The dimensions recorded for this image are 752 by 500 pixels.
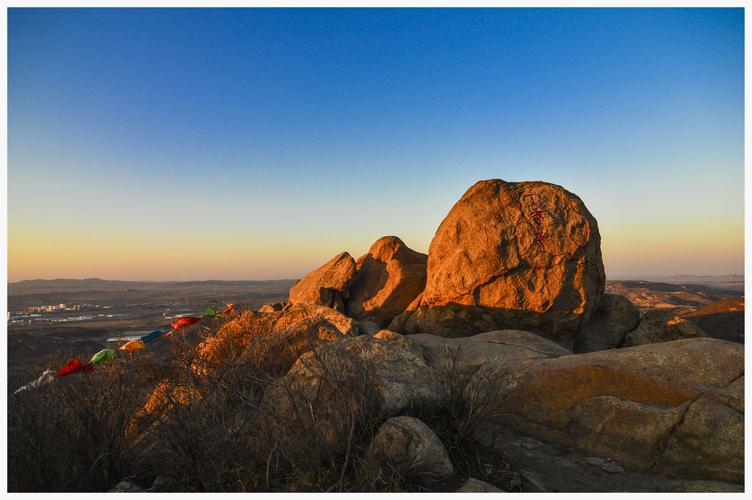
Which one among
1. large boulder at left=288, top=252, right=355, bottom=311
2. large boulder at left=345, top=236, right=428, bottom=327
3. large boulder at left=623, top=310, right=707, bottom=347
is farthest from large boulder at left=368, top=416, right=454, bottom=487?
large boulder at left=623, top=310, right=707, bottom=347

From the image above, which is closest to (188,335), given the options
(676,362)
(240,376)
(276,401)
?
(240,376)

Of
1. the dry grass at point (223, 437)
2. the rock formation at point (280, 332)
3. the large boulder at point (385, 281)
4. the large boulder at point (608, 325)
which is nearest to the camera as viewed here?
the dry grass at point (223, 437)

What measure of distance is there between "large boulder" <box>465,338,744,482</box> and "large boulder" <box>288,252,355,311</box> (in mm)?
8121

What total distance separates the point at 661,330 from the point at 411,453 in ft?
35.6

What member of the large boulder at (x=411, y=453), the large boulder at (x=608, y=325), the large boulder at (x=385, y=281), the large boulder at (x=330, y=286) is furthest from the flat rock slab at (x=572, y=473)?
the large boulder at (x=330, y=286)

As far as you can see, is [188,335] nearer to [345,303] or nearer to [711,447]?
[345,303]

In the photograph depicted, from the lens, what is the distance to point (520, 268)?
1152 cm

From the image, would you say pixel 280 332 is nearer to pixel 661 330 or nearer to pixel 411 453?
pixel 411 453

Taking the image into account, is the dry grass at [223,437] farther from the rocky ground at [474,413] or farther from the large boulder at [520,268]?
the large boulder at [520,268]

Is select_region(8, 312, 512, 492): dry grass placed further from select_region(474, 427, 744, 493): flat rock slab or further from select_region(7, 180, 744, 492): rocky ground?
select_region(474, 427, 744, 493): flat rock slab

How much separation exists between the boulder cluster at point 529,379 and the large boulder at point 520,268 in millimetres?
31

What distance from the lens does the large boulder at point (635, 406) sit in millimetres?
4820

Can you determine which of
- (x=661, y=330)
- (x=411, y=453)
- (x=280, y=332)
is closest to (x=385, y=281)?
(x=280, y=332)

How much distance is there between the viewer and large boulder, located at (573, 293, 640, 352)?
1243 cm
